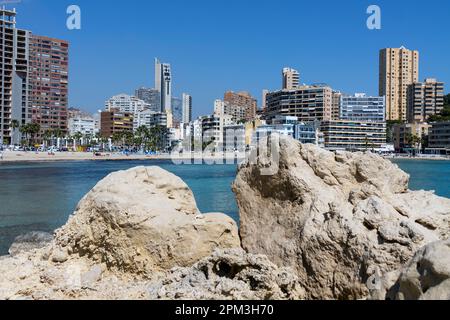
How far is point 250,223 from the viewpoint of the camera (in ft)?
30.8

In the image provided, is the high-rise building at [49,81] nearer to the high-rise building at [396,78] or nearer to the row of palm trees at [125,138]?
the row of palm trees at [125,138]

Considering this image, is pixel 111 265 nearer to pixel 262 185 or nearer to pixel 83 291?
pixel 83 291

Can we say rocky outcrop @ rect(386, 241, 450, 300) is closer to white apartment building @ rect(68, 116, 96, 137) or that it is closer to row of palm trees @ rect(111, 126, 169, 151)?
row of palm trees @ rect(111, 126, 169, 151)

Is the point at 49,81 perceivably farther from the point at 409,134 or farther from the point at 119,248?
the point at 119,248

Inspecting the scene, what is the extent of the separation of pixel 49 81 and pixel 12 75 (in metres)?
24.8

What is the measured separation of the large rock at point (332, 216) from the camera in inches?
272

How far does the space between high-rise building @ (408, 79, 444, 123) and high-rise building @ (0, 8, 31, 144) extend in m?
125

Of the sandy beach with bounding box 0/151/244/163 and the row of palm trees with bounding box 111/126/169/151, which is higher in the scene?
the row of palm trees with bounding box 111/126/169/151

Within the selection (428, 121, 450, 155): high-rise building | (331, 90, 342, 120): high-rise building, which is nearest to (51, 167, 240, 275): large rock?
(428, 121, 450, 155): high-rise building

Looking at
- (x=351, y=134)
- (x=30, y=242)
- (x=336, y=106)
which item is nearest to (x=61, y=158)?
(x=351, y=134)

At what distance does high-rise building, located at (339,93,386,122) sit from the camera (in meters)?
154
